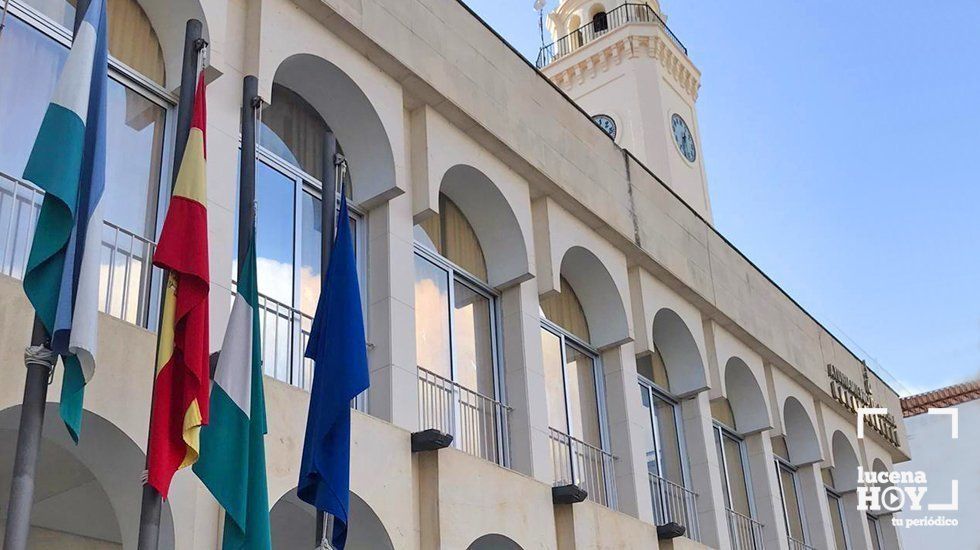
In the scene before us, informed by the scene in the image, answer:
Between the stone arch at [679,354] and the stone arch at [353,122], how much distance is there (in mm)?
6293

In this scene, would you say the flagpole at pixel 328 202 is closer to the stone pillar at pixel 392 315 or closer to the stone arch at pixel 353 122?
the stone pillar at pixel 392 315

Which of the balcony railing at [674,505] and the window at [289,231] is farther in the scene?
the balcony railing at [674,505]

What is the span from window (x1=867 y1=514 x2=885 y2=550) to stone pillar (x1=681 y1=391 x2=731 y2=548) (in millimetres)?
8026

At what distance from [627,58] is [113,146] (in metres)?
22.0

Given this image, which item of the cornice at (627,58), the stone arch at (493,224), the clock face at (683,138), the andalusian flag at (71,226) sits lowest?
the andalusian flag at (71,226)

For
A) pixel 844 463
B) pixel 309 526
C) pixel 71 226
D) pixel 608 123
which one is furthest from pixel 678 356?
pixel 608 123

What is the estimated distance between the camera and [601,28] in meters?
32.4

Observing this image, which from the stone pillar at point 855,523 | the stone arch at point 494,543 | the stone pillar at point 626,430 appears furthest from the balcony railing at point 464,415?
the stone pillar at point 855,523

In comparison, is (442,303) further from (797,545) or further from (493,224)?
(797,545)

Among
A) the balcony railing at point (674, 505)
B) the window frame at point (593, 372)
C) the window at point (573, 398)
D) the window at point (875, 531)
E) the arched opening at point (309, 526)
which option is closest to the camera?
the arched opening at point (309, 526)

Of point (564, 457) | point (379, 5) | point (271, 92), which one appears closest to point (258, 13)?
point (271, 92)

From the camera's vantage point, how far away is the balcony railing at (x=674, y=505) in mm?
15469

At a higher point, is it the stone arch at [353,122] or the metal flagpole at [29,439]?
the stone arch at [353,122]

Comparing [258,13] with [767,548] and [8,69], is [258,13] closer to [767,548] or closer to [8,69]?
[8,69]
